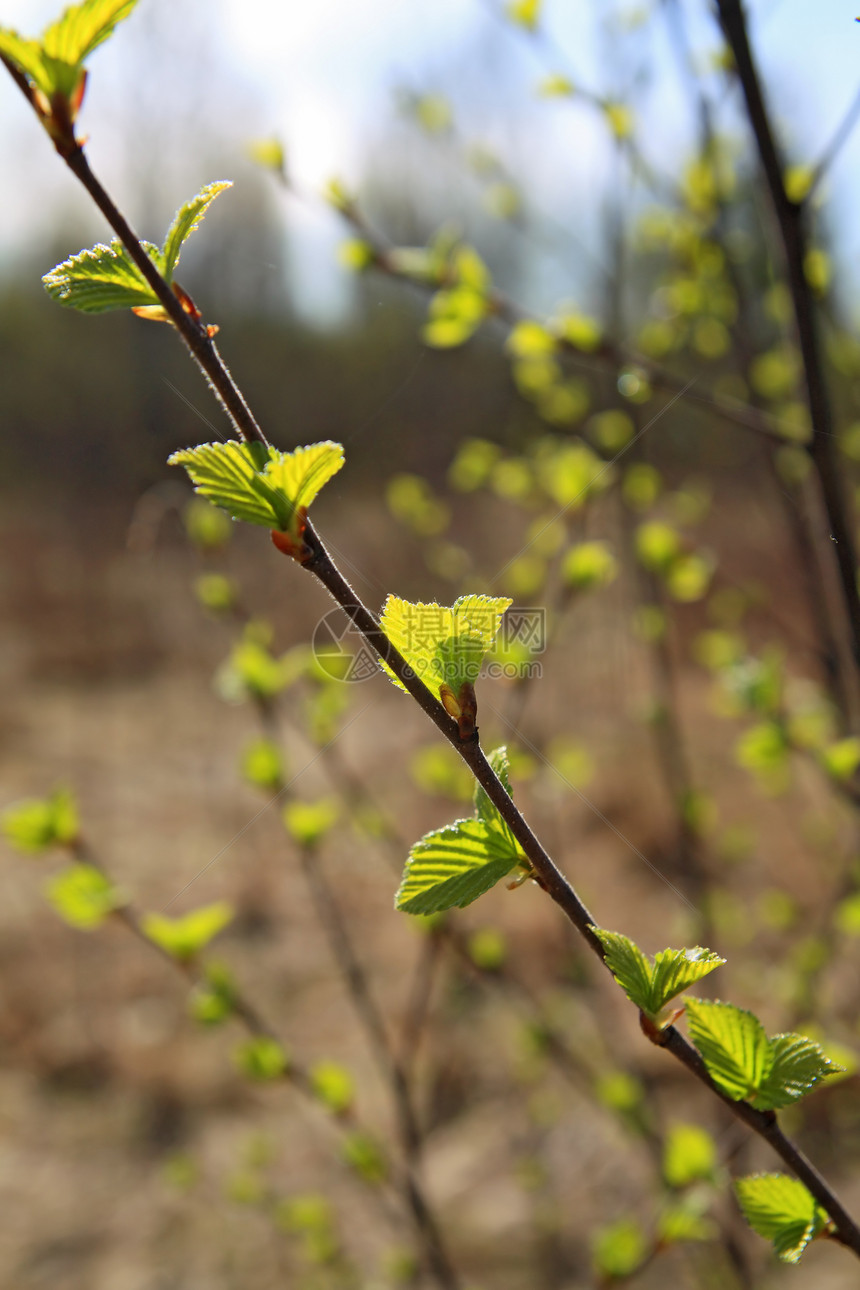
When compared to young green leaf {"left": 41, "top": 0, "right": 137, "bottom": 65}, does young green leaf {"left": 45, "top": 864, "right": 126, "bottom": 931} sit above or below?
below

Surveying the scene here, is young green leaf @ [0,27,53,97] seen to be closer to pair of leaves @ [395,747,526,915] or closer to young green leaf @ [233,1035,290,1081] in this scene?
pair of leaves @ [395,747,526,915]

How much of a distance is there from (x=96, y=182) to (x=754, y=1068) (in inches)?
19.6

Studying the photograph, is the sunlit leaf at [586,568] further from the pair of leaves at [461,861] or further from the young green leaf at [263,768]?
the pair of leaves at [461,861]

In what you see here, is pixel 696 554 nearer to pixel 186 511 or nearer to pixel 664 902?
pixel 186 511

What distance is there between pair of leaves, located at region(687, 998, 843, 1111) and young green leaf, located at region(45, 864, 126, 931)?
0.76 meters

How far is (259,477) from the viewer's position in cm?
36

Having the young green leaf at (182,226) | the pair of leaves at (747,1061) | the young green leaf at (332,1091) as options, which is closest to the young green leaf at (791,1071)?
the pair of leaves at (747,1061)

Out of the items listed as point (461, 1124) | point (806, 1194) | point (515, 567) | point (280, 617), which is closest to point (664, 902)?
point (461, 1124)

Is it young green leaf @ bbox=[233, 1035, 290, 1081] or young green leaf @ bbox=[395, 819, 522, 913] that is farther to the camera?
young green leaf @ bbox=[233, 1035, 290, 1081]

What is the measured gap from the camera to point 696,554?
148 centimetres

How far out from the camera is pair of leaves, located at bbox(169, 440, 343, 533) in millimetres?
357

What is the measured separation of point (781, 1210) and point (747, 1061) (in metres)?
0.09

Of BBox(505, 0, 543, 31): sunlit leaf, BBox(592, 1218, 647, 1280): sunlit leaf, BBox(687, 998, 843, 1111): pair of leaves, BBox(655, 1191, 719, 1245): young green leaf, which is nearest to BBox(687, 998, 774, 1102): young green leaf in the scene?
BBox(687, 998, 843, 1111): pair of leaves

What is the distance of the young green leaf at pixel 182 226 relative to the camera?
1.27ft
